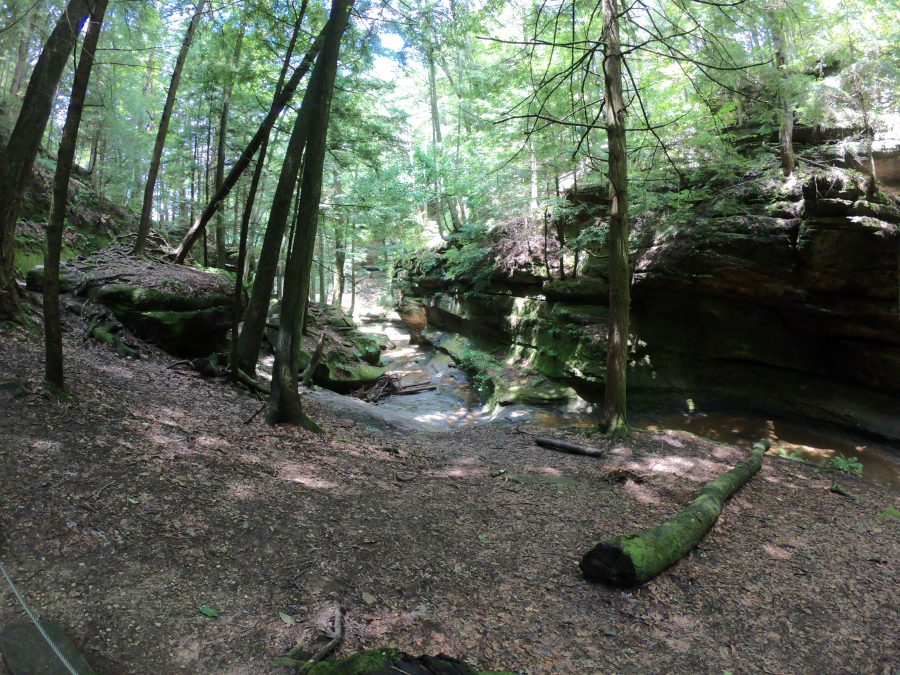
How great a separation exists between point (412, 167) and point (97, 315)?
1877cm

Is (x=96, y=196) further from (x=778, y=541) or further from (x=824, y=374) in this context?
(x=824, y=374)

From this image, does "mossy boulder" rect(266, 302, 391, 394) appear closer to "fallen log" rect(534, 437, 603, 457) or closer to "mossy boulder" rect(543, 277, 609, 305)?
"mossy boulder" rect(543, 277, 609, 305)

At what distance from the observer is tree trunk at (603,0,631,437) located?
8.29m

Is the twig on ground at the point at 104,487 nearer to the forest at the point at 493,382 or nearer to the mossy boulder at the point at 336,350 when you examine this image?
the forest at the point at 493,382

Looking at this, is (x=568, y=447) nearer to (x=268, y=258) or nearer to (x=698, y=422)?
(x=698, y=422)

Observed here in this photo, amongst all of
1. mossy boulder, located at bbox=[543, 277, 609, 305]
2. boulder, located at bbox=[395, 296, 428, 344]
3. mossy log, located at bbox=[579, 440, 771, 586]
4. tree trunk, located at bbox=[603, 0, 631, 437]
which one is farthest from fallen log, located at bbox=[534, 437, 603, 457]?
boulder, located at bbox=[395, 296, 428, 344]

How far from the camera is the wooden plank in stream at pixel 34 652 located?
212 centimetres

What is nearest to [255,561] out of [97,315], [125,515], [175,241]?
[125,515]

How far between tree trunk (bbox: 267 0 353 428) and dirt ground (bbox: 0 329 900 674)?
0.88 meters

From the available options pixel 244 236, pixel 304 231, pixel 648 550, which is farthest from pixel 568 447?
pixel 244 236

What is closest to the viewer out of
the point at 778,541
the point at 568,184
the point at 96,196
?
the point at 778,541

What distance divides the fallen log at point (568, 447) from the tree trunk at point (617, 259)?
835 mm

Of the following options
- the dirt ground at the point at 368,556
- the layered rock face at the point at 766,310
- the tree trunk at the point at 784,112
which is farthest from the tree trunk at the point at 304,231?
the tree trunk at the point at 784,112

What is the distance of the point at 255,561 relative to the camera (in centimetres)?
363
